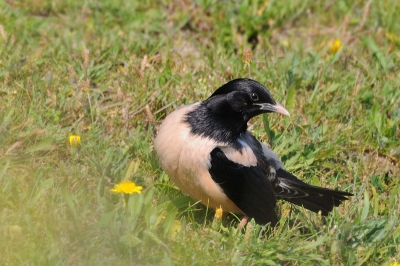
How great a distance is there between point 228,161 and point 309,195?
0.60 metres

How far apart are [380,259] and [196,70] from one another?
2.47m

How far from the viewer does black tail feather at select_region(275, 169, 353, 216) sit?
16.5ft

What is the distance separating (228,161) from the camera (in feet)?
16.5

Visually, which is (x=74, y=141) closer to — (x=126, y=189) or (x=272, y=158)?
(x=126, y=189)

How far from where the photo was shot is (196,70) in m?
6.59

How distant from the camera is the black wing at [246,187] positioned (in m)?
4.99

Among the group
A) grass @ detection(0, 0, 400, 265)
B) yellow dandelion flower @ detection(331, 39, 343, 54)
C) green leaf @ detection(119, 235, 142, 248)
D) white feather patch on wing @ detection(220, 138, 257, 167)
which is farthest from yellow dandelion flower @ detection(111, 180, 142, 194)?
yellow dandelion flower @ detection(331, 39, 343, 54)

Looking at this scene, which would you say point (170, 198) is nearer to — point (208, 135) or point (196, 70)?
point (208, 135)

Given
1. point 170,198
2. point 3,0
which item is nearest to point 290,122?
point 170,198

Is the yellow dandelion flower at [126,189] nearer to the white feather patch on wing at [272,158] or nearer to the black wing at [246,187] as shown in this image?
the black wing at [246,187]

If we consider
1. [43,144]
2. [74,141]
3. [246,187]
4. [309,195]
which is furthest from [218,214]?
[43,144]

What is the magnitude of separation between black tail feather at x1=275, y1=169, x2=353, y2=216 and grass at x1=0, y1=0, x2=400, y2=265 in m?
0.10

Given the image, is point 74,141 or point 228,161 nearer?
point 228,161

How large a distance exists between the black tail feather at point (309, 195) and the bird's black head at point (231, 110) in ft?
1.63
